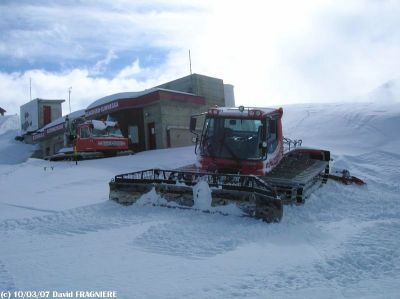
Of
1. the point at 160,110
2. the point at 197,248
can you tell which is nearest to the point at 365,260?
the point at 197,248

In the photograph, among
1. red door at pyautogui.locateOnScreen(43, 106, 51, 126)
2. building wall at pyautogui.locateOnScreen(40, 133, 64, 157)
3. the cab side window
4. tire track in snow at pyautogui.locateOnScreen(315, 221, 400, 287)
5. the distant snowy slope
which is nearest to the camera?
tire track in snow at pyautogui.locateOnScreen(315, 221, 400, 287)

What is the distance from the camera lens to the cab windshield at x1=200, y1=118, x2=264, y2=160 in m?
9.59

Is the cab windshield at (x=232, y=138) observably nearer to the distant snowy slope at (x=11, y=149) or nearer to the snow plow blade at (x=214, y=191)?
the snow plow blade at (x=214, y=191)

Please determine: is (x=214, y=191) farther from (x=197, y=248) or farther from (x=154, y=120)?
(x=154, y=120)

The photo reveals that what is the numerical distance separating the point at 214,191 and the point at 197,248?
7.08 ft

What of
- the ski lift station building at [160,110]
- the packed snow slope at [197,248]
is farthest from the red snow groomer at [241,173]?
the ski lift station building at [160,110]

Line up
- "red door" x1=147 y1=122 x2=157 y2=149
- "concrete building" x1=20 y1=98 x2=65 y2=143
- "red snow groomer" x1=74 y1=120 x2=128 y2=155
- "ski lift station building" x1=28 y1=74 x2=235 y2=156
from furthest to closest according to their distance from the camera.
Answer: "concrete building" x1=20 y1=98 x2=65 y2=143 → "red door" x1=147 y1=122 x2=157 y2=149 → "ski lift station building" x1=28 y1=74 x2=235 y2=156 → "red snow groomer" x1=74 y1=120 x2=128 y2=155

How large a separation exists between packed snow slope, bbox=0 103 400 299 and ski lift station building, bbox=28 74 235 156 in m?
12.6

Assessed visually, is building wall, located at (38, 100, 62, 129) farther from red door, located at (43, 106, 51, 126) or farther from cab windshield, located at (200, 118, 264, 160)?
cab windshield, located at (200, 118, 264, 160)

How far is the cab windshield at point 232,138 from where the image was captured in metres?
9.59

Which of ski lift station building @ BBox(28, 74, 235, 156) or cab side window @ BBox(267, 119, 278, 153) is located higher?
ski lift station building @ BBox(28, 74, 235, 156)

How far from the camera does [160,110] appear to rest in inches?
901

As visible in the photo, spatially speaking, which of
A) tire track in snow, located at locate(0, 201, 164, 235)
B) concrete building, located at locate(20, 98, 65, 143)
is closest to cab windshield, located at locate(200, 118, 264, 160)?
tire track in snow, located at locate(0, 201, 164, 235)

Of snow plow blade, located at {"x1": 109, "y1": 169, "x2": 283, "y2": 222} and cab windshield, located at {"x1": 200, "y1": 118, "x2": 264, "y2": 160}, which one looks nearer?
snow plow blade, located at {"x1": 109, "y1": 169, "x2": 283, "y2": 222}
